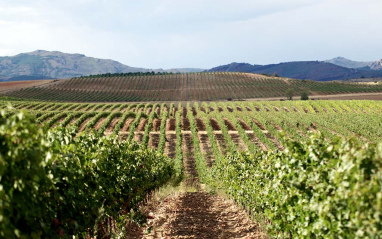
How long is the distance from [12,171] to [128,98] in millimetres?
103892

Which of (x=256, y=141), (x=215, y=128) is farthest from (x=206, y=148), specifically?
(x=215, y=128)

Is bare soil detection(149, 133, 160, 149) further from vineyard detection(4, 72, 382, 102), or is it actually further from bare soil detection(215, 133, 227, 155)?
vineyard detection(4, 72, 382, 102)

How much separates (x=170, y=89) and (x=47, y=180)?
116437 mm

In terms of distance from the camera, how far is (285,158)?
8.38 m

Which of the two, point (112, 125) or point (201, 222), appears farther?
point (112, 125)

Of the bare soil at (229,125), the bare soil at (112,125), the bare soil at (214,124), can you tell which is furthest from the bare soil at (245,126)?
the bare soil at (112,125)

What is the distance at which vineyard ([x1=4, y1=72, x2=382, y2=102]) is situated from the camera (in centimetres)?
10688

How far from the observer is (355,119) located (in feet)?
166

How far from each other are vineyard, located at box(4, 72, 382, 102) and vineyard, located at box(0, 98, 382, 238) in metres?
34.5

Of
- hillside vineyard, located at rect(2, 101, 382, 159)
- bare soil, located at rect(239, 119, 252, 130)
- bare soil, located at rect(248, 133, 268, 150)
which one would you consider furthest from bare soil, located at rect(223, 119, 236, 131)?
bare soil, located at rect(248, 133, 268, 150)

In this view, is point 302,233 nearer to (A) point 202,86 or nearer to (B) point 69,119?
(B) point 69,119

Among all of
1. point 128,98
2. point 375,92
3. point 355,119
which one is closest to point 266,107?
point 355,119

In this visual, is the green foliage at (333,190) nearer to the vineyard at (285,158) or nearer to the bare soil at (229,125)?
the vineyard at (285,158)

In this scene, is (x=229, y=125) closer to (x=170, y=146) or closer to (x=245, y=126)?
(x=245, y=126)
